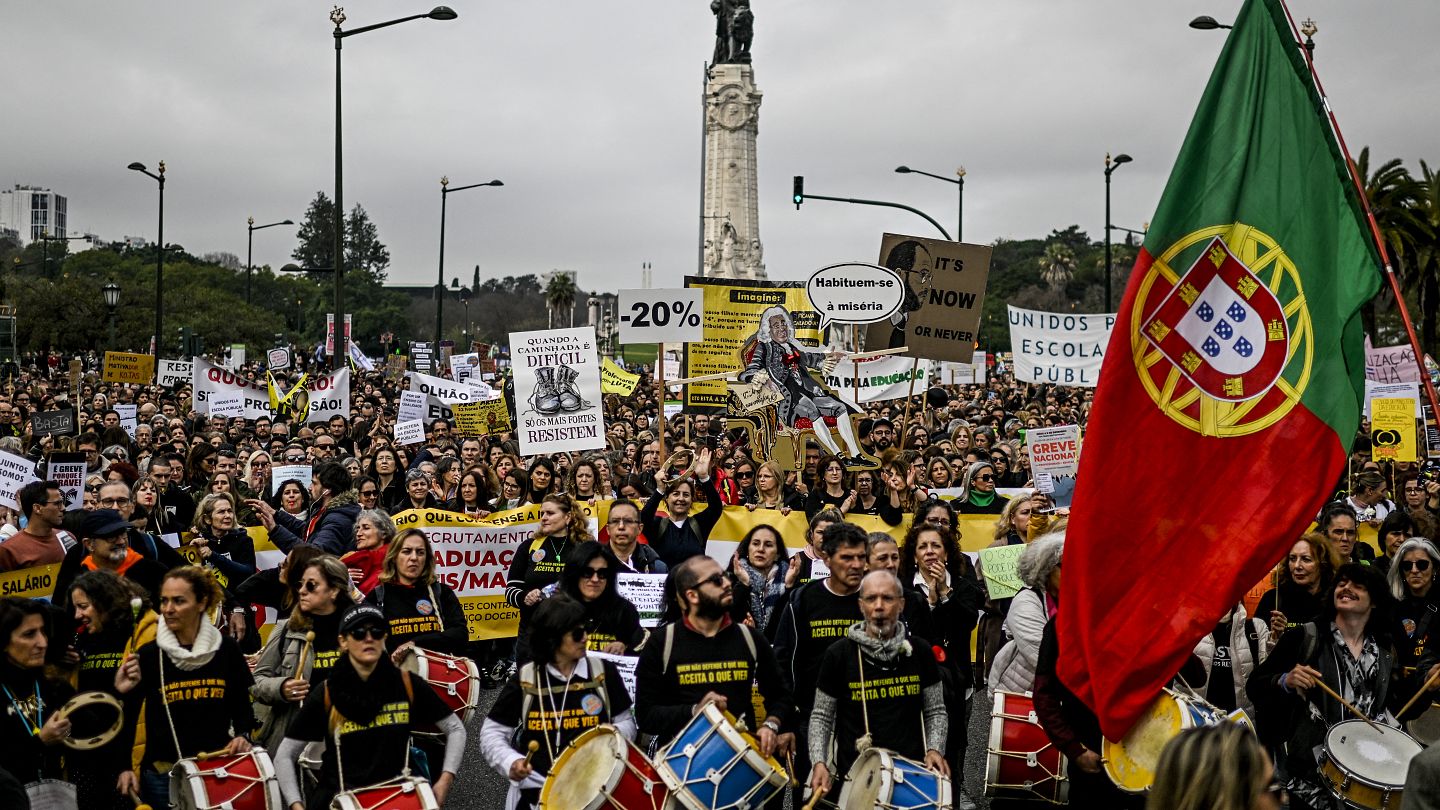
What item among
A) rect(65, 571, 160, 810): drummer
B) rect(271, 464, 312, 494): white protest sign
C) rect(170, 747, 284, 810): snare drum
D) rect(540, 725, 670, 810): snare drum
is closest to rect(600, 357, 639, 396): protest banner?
rect(271, 464, 312, 494): white protest sign

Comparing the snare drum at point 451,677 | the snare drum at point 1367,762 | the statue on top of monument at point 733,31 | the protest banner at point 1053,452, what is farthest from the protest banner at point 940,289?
the statue on top of monument at point 733,31

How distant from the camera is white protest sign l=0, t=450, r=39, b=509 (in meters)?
9.60

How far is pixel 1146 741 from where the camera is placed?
5609mm

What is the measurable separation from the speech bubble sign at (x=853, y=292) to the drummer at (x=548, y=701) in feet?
33.7

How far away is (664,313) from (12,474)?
6347 mm

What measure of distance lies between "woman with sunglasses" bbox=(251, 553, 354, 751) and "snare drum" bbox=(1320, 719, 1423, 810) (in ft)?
13.4

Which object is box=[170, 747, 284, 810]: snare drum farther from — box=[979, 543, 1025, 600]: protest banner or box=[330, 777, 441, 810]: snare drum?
box=[979, 543, 1025, 600]: protest banner

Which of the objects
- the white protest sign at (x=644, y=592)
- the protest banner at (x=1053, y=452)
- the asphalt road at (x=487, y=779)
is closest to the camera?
the asphalt road at (x=487, y=779)

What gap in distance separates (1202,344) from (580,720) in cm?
275

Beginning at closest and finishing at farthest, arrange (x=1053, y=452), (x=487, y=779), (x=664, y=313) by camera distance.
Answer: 1. (x=487, y=779)
2. (x=1053, y=452)
3. (x=664, y=313)

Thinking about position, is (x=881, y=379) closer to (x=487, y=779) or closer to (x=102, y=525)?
(x=487, y=779)

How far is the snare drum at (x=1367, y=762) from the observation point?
19.4ft

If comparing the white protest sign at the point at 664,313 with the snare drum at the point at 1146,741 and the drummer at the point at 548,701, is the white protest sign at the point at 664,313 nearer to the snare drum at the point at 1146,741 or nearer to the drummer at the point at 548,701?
the drummer at the point at 548,701

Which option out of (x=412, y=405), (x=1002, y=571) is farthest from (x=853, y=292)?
(x=1002, y=571)
